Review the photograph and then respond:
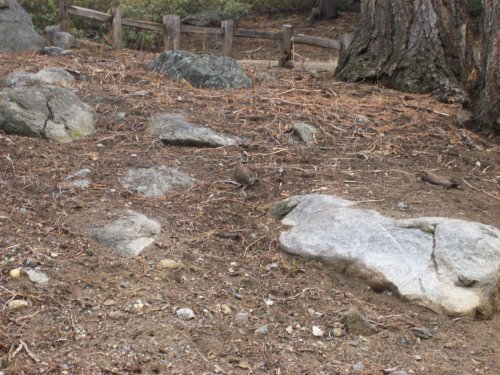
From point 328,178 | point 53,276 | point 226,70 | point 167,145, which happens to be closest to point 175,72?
point 226,70

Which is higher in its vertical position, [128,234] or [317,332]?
[128,234]

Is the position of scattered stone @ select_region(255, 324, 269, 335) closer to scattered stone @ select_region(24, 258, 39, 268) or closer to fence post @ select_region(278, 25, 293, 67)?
scattered stone @ select_region(24, 258, 39, 268)

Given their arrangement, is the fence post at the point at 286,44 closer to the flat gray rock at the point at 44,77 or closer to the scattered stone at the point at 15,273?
the flat gray rock at the point at 44,77

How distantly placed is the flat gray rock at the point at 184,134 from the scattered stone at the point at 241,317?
2.08m

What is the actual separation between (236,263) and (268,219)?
568 mm

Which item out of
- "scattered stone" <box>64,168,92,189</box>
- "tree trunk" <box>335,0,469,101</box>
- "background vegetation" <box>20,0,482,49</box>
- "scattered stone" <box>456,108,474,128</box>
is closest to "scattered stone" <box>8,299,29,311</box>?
"scattered stone" <box>64,168,92,189</box>

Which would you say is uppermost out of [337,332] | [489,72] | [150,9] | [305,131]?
[489,72]

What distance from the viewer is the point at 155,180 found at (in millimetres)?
4688

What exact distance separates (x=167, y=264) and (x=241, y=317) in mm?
560

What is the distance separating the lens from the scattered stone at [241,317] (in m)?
3.47

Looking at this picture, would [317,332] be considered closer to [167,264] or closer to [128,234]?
[167,264]

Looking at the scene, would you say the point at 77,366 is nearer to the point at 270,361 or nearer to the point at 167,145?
the point at 270,361

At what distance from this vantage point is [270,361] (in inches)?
126

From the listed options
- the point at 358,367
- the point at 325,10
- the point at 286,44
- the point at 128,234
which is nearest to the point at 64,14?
the point at 286,44
